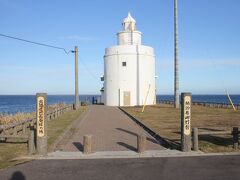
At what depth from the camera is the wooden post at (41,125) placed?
1171cm

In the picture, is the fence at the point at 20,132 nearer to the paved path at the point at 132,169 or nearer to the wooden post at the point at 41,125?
the wooden post at the point at 41,125

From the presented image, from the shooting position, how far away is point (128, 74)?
41.8 metres

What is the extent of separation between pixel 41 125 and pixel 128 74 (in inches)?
1190

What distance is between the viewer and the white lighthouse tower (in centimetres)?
4184

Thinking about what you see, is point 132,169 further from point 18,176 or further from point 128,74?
point 128,74

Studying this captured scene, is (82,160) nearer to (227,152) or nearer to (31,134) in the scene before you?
(31,134)

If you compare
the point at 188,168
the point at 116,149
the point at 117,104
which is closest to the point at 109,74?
the point at 117,104

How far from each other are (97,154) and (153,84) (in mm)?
32871

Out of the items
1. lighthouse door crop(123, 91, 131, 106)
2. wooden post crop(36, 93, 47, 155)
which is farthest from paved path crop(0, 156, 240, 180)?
lighthouse door crop(123, 91, 131, 106)

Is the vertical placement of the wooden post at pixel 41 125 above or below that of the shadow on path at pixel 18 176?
above

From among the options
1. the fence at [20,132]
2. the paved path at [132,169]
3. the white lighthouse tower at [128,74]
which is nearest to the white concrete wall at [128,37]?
the white lighthouse tower at [128,74]

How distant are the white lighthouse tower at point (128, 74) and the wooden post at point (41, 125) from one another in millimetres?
29705

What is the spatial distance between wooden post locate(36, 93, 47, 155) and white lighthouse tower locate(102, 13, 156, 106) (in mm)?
29705

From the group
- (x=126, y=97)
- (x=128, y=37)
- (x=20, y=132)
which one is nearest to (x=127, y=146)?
(x=20, y=132)
